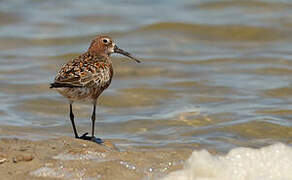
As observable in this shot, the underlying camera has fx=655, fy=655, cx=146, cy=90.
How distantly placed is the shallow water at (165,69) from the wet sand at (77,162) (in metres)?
1.50

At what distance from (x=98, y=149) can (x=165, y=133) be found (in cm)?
199

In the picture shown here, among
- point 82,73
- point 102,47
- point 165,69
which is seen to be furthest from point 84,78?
point 165,69

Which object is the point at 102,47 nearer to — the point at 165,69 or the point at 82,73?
the point at 82,73

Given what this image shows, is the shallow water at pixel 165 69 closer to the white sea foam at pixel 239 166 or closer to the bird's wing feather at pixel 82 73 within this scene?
the bird's wing feather at pixel 82 73

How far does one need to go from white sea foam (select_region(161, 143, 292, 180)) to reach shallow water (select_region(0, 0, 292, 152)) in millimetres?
2099

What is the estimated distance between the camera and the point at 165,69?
10797 mm

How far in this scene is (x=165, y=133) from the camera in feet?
25.9

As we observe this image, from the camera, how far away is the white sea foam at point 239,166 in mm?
4840

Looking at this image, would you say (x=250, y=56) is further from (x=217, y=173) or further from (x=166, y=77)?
(x=217, y=173)

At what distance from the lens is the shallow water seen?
808 centimetres

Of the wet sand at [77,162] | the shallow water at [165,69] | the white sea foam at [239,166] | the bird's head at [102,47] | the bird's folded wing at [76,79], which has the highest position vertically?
the bird's head at [102,47]

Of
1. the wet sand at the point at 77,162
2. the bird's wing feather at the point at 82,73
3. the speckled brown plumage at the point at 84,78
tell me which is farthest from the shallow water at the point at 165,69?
the wet sand at the point at 77,162

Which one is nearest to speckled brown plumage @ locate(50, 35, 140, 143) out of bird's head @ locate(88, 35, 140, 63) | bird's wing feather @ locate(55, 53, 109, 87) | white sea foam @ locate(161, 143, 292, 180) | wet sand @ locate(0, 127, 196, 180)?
bird's wing feather @ locate(55, 53, 109, 87)

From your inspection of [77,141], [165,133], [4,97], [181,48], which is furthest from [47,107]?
[181,48]
